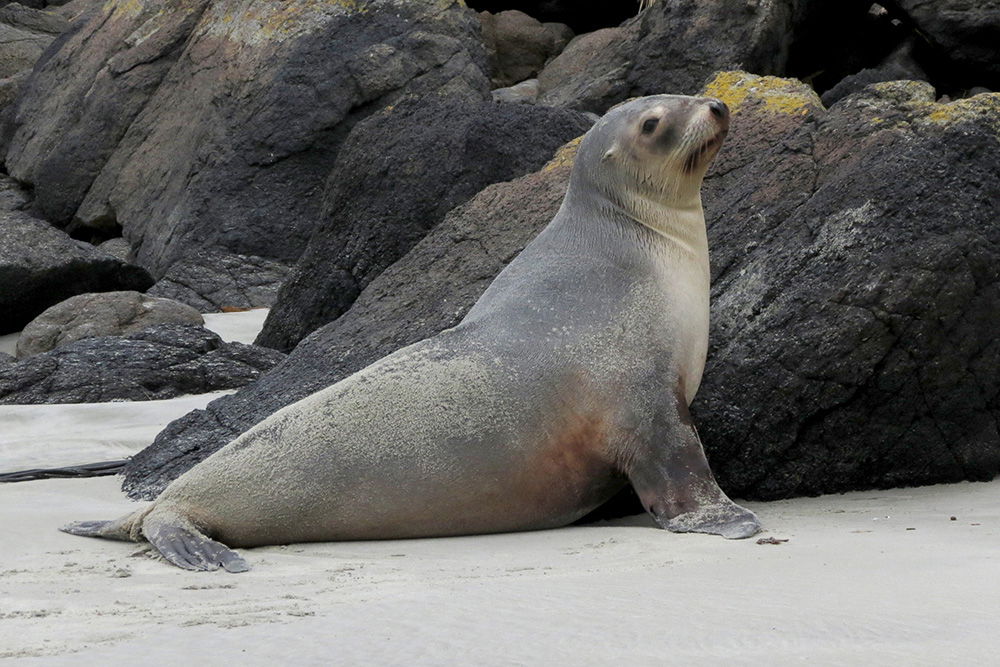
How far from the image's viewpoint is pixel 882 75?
1227 cm

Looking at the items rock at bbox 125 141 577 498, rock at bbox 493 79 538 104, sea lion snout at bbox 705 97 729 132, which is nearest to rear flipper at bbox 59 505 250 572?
rock at bbox 125 141 577 498

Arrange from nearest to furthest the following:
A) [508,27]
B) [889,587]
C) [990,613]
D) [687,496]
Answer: [990,613]
[889,587]
[687,496]
[508,27]

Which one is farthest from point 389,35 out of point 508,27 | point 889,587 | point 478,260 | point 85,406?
point 889,587

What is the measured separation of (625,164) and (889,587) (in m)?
2.66

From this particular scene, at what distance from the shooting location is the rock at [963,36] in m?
14.4

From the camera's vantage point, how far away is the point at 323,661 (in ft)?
9.16

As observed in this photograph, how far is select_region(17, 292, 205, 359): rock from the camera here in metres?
11.7

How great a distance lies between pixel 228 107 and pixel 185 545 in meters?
11.4

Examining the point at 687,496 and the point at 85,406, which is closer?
the point at 687,496

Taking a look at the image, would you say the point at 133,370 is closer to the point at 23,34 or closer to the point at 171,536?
the point at 171,536

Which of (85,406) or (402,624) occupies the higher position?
(85,406)

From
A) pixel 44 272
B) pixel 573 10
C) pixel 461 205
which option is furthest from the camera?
pixel 573 10

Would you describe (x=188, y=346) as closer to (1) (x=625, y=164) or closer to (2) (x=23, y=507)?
(2) (x=23, y=507)

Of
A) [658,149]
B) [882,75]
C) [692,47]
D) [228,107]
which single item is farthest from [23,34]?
[658,149]
